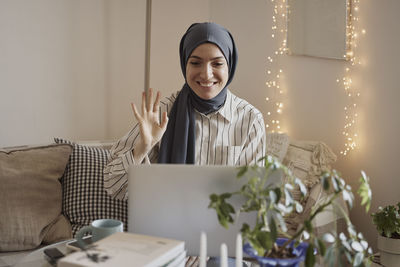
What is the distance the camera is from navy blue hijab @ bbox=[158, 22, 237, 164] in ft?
5.75

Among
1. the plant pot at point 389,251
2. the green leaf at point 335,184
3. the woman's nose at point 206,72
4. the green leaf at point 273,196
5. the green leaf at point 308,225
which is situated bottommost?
the plant pot at point 389,251

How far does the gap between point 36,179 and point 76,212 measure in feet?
0.79

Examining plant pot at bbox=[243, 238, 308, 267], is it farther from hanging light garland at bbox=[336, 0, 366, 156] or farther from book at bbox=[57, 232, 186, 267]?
hanging light garland at bbox=[336, 0, 366, 156]

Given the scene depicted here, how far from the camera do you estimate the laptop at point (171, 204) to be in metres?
1.00

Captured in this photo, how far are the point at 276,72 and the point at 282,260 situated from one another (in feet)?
7.57

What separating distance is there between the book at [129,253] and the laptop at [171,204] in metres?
0.10

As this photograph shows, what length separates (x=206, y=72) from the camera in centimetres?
170

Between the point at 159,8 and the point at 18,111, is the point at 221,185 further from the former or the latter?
the point at 159,8

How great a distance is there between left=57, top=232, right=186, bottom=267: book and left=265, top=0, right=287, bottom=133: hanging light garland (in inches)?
84.5

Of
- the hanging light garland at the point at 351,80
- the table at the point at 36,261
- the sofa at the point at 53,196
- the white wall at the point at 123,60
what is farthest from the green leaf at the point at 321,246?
the white wall at the point at 123,60

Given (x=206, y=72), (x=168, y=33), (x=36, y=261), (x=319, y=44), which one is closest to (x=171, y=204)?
(x=36, y=261)

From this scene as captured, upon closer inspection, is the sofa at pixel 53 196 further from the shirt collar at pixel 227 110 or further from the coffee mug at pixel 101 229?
the coffee mug at pixel 101 229

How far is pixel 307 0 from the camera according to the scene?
2.76 meters

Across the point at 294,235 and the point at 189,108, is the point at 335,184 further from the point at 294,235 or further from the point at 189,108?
the point at 189,108
